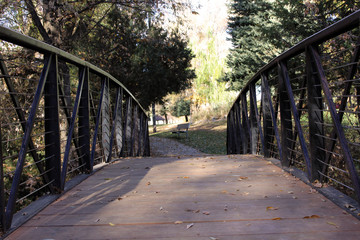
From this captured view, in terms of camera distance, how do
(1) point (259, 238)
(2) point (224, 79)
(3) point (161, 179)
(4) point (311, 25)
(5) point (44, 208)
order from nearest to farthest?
(1) point (259, 238), (5) point (44, 208), (3) point (161, 179), (4) point (311, 25), (2) point (224, 79)

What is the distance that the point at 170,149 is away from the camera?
14219 mm

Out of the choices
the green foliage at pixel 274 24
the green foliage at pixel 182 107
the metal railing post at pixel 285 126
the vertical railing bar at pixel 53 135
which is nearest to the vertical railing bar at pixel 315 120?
the metal railing post at pixel 285 126

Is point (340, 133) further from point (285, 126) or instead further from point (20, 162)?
point (20, 162)

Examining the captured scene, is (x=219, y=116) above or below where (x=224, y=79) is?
below

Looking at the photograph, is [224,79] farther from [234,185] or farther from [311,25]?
[234,185]

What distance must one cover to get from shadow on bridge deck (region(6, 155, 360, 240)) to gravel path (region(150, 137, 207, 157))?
946cm

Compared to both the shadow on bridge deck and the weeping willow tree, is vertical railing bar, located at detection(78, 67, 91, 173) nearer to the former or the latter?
the shadow on bridge deck

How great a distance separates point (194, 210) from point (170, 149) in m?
12.0

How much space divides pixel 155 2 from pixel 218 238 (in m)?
6.93

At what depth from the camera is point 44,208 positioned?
2.34 meters

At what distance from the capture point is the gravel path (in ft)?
42.8

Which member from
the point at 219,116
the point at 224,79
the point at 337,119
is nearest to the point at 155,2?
the point at 337,119

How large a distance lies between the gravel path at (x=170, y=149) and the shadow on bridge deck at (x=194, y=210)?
9.46 m

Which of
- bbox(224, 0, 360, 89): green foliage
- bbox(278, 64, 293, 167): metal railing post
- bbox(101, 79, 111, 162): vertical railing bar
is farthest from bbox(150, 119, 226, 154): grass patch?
bbox(278, 64, 293, 167): metal railing post
